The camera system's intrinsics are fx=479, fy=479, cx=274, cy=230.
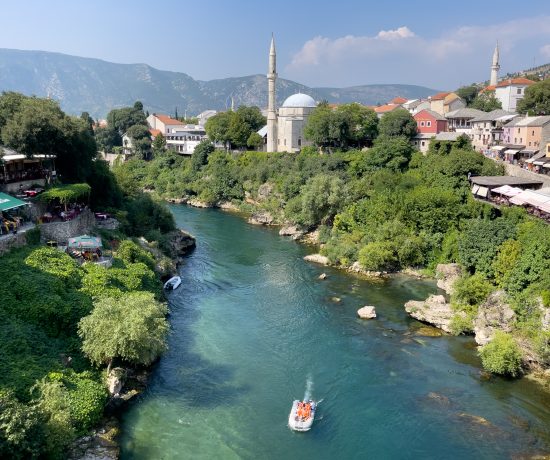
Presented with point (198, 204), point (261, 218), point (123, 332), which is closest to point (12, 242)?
point (123, 332)

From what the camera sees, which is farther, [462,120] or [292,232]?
[462,120]

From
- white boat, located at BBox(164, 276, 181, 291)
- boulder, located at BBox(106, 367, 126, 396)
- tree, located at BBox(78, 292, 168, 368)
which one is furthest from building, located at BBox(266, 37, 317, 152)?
boulder, located at BBox(106, 367, 126, 396)

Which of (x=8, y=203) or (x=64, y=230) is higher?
(x=8, y=203)

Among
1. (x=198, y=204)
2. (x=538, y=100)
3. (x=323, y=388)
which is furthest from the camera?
(x=198, y=204)

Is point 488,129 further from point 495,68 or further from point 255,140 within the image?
point 495,68

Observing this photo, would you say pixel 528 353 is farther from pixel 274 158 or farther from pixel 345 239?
pixel 274 158

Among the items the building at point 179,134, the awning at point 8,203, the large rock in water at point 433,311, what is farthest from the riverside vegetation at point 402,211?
the awning at point 8,203

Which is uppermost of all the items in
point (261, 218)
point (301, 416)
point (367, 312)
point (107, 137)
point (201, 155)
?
point (107, 137)

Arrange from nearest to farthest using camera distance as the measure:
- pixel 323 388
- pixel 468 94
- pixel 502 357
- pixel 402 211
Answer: pixel 323 388, pixel 502 357, pixel 402 211, pixel 468 94
